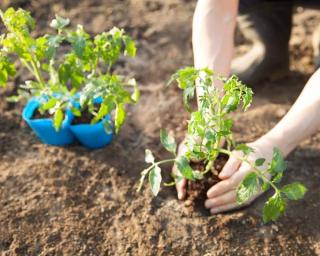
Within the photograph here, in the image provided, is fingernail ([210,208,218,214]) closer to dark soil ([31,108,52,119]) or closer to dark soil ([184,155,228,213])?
dark soil ([184,155,228,213])

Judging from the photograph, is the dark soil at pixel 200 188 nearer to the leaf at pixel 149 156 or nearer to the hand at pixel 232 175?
the hand at pixel 232 175

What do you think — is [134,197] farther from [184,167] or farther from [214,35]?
[214,35]

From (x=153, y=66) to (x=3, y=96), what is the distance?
0.73m

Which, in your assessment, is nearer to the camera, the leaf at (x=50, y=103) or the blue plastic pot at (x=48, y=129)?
the leaf at (x=50, y=103)

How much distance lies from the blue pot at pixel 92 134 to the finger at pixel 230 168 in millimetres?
445

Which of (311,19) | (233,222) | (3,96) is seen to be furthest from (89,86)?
(311,19)

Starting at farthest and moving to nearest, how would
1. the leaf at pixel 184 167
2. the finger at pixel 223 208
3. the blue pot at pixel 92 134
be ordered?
the blue pot at pixel 92 134
the finger at pixel 223 208
the leaf at pixel 184 167

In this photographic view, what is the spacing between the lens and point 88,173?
170 cm

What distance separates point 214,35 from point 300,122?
0.45 meters

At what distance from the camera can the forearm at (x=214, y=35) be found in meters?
1.61

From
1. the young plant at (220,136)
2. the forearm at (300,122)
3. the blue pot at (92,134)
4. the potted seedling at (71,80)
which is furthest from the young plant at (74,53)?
the forearm at (300,122)

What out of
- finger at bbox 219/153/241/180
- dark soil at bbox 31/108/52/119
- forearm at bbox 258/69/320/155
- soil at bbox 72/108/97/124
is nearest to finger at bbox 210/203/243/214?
finger at bbox 219/153/241/180

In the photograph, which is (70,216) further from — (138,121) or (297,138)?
(297,138)

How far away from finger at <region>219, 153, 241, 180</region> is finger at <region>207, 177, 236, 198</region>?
0.07ft
